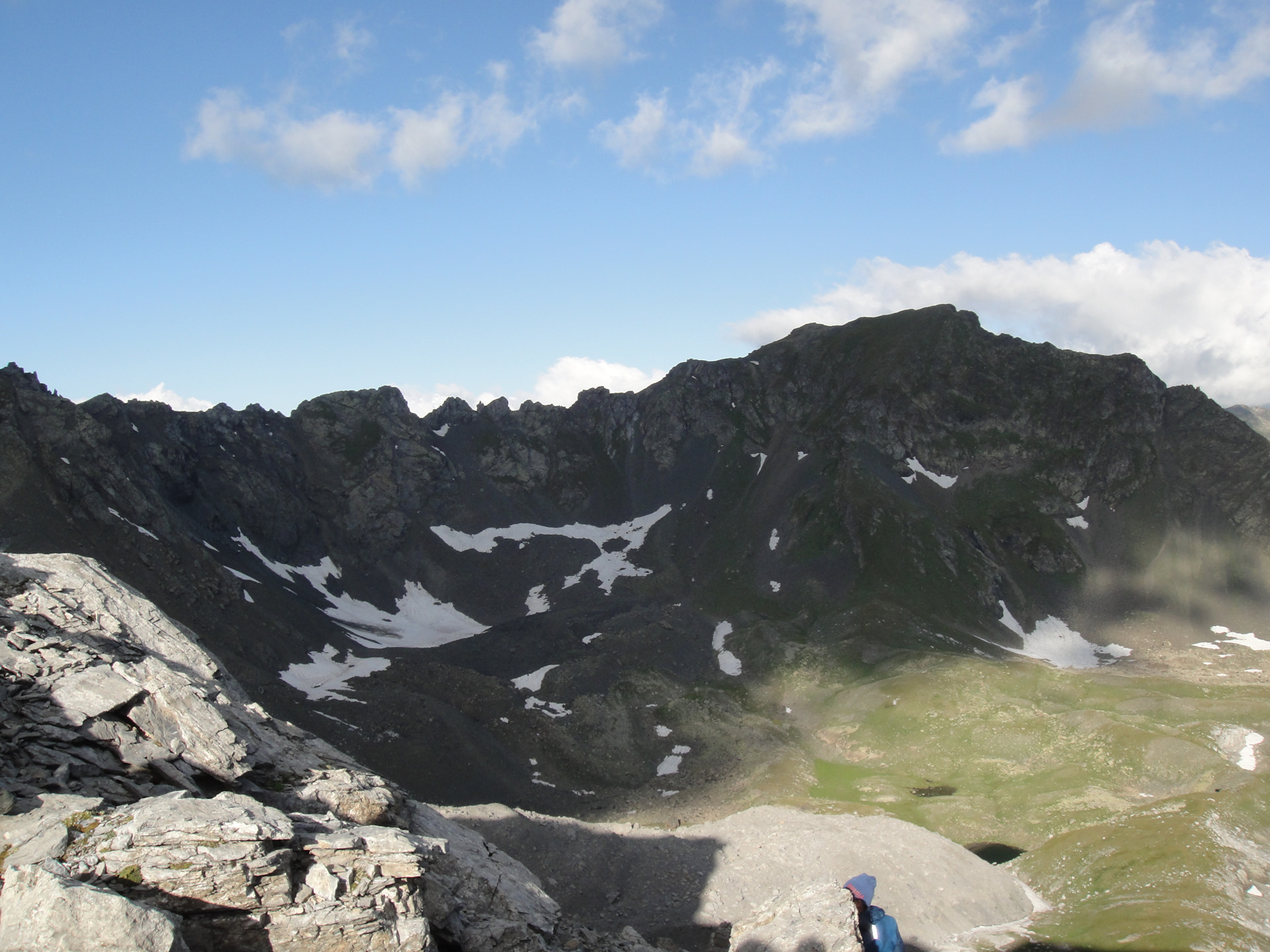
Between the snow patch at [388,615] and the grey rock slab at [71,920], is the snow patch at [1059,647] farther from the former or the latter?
the grey rock slab at [71,920]

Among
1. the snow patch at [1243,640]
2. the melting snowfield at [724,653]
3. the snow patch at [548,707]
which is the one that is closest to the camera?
the snow patch at [548,707]

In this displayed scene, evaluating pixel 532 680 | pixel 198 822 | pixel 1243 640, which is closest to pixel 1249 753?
pixel 1243 640

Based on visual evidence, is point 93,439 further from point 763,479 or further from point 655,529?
point 763,479

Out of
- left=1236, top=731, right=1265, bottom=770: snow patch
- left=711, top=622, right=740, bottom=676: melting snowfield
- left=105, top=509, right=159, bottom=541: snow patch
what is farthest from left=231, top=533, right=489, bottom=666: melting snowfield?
left=1236, top=731, right=1265, bottom=770: snow patch

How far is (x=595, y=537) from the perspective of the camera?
6831 inches

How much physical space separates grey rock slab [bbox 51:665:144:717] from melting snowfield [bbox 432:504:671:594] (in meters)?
128

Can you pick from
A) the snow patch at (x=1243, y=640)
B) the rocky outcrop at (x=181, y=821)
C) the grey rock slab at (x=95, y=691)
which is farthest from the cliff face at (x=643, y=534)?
the grey rock slab at (x=95, y=691)

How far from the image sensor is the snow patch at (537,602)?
476 feet

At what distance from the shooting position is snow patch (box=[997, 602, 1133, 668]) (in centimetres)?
12062

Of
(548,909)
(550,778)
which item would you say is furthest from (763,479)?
(548,909)

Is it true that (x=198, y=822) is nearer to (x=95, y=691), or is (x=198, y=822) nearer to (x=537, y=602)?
(x=95, y=691)

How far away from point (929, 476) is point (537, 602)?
276 ft

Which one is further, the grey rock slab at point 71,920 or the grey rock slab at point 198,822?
the grey rock slab at point 198,822

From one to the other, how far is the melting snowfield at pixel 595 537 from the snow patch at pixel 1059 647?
6634cm
